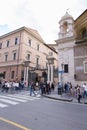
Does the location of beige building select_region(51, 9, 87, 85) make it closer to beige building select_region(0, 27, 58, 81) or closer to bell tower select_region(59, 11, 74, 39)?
bell tower select_region(59, 11, 74, 39)

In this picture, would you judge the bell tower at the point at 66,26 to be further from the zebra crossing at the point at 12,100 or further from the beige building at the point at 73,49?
the zebra crossing at the point at 12,100

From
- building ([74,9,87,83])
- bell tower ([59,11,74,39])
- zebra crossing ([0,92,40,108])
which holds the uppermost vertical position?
bell tower ([59,11,74,39])

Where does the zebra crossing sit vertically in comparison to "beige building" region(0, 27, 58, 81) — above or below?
below

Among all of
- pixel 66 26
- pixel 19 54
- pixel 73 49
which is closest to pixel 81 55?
pixel 73 49

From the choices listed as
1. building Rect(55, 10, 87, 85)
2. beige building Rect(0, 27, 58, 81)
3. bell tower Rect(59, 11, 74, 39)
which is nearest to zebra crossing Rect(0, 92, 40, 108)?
building Rect(55, 10, 87, 85)

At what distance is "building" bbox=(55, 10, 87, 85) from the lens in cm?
2023

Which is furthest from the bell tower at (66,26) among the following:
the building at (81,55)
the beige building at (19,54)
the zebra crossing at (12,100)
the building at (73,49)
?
the zebra crossing at (12,100)

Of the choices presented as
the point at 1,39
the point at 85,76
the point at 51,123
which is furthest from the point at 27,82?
the point at 51,123

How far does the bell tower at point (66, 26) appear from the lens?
22.5m

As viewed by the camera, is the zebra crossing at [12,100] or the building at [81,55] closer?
the zebra crossing at [12,100]

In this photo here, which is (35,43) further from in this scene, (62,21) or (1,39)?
(62,21)

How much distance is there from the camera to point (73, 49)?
21.4 m

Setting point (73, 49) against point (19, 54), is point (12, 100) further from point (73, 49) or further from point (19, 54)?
point (19, 54)

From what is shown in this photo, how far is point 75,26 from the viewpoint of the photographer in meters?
23.4
